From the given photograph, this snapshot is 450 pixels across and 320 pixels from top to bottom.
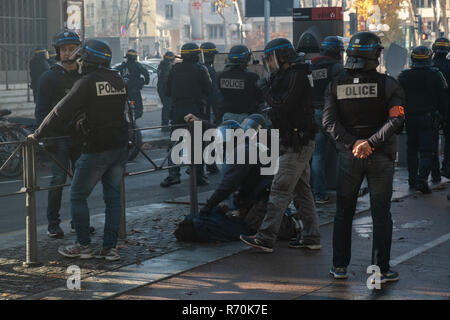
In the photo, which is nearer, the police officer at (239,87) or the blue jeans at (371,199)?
the blue jeans at (371,199)

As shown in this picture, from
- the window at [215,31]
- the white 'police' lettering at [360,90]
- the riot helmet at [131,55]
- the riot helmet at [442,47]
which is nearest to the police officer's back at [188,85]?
the riot helmet at [442,47]

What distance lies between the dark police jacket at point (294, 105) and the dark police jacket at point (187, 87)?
436cm

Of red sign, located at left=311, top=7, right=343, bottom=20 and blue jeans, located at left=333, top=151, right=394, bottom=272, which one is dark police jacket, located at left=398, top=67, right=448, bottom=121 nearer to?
red sign, located at left=311, top=7, right=343, bottom=20

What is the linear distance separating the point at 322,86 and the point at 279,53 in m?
2.88

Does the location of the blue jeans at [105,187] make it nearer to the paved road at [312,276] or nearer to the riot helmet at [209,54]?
the paved road at [312,276]

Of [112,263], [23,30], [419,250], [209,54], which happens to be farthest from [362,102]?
[23,30]

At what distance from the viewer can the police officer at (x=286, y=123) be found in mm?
7574

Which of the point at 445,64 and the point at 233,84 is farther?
the point at 445,64

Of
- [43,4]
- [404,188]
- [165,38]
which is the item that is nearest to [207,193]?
[404,188]

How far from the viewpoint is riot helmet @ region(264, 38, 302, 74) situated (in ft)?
24.9

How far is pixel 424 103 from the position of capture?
1120 centimetres

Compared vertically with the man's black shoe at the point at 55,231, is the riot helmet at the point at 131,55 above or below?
above

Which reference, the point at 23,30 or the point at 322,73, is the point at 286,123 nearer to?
the point at 322,73

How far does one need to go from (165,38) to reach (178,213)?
276 feet
